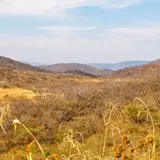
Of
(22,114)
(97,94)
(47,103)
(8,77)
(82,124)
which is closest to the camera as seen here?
(82,124)

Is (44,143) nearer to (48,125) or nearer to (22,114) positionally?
(48,125)

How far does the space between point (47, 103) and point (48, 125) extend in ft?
10.2

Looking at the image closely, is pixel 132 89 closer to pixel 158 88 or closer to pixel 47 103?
pixel 158 88

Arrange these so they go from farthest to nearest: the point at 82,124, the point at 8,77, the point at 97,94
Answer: the point at 8,77 → the point at 97,94 → the point at 82,124

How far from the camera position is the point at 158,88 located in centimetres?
2089

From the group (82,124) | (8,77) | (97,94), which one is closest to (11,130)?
(82,124)

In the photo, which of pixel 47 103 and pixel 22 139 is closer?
pixel 22 139

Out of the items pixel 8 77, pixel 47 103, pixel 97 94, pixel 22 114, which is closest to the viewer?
pixel 22 114

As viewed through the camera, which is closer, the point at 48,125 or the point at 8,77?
the point at 48,125

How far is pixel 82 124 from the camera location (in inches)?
615

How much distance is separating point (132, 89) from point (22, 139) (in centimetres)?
811

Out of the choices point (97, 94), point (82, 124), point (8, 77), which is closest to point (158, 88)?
point (97, 94)

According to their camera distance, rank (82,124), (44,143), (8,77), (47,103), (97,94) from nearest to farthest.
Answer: (44,143)
(82,124)
(47,103)
(97,94)
(8,77)

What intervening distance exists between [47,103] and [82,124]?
12.1ft
